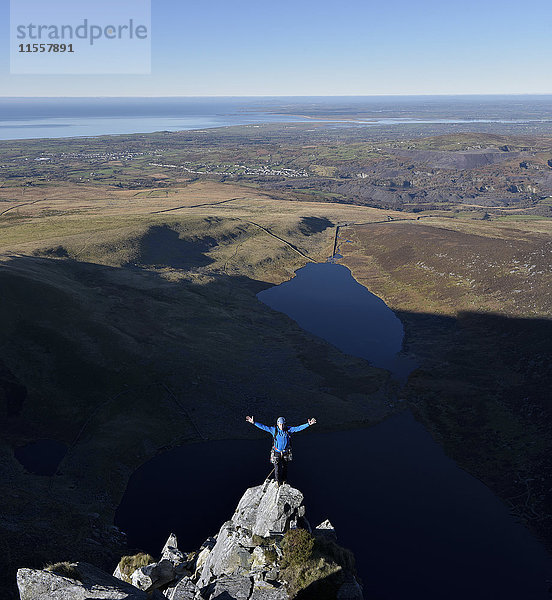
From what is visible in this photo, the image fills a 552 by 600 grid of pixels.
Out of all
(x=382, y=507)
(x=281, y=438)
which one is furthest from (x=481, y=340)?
(x=281, y=438)

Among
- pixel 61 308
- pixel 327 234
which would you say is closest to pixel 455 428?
pixel 61 308

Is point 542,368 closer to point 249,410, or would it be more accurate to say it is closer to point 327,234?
point 249,410

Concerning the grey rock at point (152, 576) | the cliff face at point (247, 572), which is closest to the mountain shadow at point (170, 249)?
the cliff face at point (247, 572)

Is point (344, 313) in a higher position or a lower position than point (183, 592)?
lower

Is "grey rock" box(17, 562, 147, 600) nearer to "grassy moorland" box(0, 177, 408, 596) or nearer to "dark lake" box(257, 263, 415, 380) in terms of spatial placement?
"grassy moorland" box(0, 177, 408, 596)

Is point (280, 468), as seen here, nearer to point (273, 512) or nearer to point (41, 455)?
point (273, 512)

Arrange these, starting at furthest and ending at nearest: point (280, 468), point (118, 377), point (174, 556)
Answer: point (118, 377), point (174, 556), point (280, 468)

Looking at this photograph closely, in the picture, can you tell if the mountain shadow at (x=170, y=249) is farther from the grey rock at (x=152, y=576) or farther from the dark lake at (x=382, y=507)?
the grey rock at (x=152, y=576)
